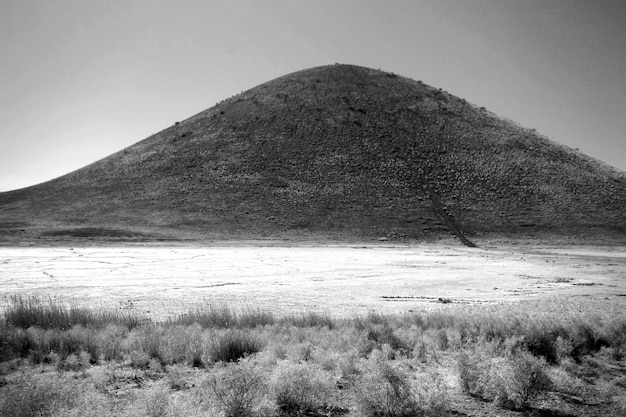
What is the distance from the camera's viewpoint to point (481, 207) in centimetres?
6644

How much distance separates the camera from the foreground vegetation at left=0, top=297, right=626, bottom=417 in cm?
619

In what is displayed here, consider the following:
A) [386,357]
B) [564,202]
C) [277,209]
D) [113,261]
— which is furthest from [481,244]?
[386,357]

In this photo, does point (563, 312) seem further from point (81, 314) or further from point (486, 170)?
point (486, 170)

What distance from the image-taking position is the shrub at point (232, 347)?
8578 millimetres

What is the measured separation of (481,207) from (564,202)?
12068mm

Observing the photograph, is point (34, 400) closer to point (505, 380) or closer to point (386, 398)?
point (386, 398)

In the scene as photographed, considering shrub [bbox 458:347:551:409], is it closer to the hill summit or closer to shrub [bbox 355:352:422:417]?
shrub [bbox 355:352:422:417]

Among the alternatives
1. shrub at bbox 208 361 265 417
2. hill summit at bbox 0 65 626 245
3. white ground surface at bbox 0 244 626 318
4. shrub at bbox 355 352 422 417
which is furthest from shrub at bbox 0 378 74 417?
hill summit at bbox 0 65 626 245

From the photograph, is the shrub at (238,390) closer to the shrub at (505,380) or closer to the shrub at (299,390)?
the shrub at (299,390)

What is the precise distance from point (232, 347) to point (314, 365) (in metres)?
1.77

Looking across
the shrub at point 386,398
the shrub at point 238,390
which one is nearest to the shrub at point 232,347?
the shrub at point 238,390

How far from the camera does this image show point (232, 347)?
8.77 m

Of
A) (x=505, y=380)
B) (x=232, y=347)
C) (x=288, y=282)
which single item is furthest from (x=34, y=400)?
(x=288, y=282)

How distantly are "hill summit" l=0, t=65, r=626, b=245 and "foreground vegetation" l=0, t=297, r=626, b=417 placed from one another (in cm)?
4341
